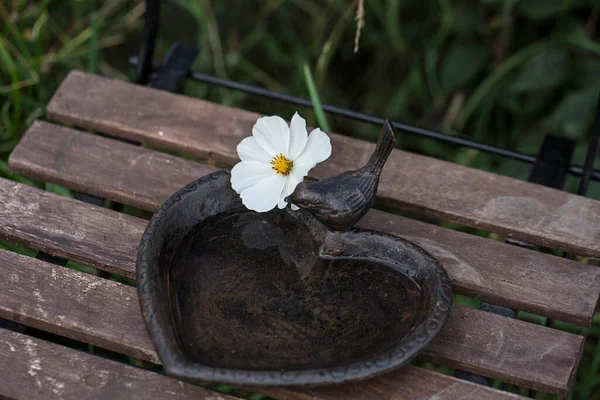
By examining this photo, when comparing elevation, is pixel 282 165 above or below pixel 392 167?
below

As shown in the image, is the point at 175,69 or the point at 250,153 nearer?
the point at 250,153

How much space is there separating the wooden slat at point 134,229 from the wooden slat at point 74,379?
0.67 feet

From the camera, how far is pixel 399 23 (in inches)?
108

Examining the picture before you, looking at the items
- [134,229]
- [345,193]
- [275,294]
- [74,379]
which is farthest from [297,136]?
[74,379]

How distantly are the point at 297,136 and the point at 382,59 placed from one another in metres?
1.29

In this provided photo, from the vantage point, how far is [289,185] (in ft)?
5.00

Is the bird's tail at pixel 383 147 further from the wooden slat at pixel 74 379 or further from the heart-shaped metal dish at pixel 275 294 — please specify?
the wooden slat at pixel 74 379

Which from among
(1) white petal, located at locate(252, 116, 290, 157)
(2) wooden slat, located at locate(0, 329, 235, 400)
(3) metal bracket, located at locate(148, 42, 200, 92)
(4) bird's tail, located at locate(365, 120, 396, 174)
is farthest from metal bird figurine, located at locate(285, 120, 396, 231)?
(3) metal bracket, located at locate(148, 42, 200, 92)

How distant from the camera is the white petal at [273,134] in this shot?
1557mm

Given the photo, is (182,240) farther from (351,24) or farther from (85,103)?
(351,24)

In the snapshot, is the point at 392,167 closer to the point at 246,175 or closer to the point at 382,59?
Answer: the point at 246,175

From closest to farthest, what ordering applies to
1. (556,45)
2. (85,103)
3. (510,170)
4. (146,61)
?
(85,103)
(146,61)
(510,170)
(556,45)

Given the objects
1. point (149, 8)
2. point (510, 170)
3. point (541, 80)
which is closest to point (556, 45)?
point (541, 80)

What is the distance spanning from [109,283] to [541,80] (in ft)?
4.38
